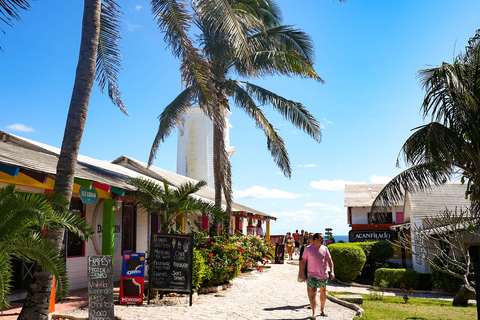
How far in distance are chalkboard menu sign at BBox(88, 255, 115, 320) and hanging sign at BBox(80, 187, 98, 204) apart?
279 centimetres

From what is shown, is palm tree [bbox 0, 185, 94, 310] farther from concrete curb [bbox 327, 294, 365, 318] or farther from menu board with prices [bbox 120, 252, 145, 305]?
A: concrete curb [bbox 327, 294, 365, 318]

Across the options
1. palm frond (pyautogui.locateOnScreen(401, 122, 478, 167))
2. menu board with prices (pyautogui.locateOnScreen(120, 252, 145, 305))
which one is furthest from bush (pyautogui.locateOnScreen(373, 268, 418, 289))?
menu board with prices (pyautogui.locateOnScreen(120, 252, 145, 305))

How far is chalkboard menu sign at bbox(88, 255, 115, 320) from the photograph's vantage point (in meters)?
6.87

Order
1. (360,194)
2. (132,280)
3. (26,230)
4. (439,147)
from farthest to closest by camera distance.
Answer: (360,194) → (439,147) → (132,280) → (26,230)

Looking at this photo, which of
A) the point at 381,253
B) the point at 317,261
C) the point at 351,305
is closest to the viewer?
the point at 317,261

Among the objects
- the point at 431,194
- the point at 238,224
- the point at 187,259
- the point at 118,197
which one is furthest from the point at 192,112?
the point at 187,259

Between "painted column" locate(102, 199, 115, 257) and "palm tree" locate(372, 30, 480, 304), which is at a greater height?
"palm tree" locate(372, 30, 480, 304)

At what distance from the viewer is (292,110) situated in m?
15.2

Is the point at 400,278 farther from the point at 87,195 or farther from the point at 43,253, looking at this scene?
the point at 43,253

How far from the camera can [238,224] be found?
29312 mm

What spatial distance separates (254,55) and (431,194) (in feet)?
39.3

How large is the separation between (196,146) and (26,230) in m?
28.6

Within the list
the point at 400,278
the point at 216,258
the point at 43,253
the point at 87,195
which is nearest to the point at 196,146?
the point at 400,278

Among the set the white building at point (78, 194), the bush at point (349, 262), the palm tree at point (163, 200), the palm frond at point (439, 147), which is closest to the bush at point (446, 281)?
the bush at point (349, 262)
